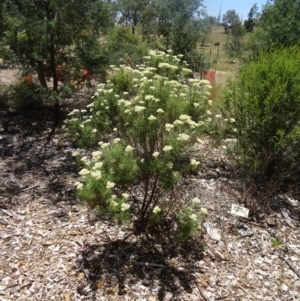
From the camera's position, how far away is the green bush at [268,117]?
3.39 m

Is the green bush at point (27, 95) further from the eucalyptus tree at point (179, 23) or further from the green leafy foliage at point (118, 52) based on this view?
the eucalyptus tree at point (179, 23)

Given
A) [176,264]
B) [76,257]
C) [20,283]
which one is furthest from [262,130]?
[20,283]

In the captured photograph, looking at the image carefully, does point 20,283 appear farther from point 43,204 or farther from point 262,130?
point 262,130

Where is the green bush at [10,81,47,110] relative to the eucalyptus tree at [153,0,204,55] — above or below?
below

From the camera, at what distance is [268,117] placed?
3.40m

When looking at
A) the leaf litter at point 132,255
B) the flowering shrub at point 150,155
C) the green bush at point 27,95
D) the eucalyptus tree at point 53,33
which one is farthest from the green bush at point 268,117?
the green bush at point 27,95

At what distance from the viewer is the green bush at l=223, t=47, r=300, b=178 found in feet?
11.1

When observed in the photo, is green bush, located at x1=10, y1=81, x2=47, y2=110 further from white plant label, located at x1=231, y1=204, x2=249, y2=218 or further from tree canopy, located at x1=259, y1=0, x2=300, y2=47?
tree canopy, located at x1=259, y1=0, x2=300, y2=47

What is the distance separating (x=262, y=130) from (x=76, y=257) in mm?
2404

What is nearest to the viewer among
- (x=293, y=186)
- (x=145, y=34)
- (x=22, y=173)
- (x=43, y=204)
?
(x=43, y=204)

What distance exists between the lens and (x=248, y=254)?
299 cm

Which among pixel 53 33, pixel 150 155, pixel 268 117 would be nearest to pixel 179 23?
pixel 53 33

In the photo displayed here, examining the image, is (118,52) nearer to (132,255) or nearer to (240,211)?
(240,211)

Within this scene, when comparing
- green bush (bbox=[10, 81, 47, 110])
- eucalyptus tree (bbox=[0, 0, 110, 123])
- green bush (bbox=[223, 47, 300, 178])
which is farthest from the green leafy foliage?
green bush (bbox=[223, 47, 300, 178])
